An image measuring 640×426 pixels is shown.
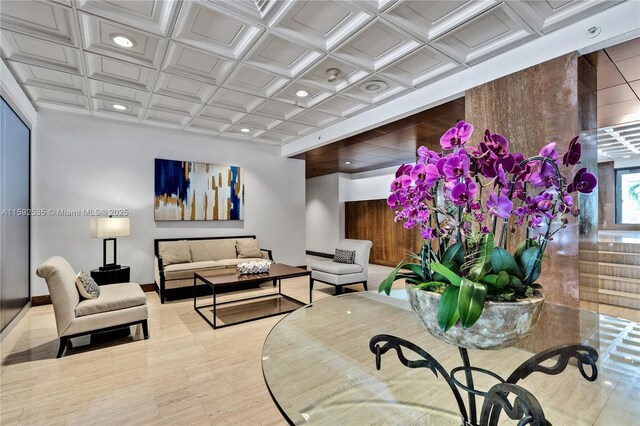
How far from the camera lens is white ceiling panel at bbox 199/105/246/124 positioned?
4371mm

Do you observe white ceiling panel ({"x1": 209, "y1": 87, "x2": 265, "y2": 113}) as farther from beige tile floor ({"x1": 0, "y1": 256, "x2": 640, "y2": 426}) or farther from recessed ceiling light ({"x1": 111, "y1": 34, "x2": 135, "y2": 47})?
beige tile floor ({"x1": 0, "y1": 256, "x2": 640, "y2": 426})

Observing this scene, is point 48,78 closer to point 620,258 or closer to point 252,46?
point 252,46

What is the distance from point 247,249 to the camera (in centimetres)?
538

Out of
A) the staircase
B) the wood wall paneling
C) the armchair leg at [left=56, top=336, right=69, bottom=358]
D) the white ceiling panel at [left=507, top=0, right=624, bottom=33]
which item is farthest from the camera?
the wood wall paneling

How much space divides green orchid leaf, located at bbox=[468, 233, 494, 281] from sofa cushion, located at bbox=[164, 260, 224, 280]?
3939 millimetres

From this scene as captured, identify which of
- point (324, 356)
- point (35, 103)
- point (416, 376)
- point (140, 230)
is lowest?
point (416, 376)

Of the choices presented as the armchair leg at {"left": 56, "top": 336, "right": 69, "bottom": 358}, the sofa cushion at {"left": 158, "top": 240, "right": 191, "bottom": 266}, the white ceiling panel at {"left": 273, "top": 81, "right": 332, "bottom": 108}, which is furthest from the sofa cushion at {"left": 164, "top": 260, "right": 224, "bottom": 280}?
the white ceiling panel at {"left": 273, "top": 81, "right": 332, "bottom": 108}

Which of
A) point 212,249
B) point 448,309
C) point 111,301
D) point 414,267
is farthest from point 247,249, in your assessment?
point 448,309

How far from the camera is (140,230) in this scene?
4.87 m

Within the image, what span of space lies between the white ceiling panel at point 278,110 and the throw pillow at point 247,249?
2.28m

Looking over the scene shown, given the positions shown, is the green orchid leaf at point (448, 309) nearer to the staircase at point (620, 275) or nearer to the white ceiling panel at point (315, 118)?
the staircase at point (620, 275)

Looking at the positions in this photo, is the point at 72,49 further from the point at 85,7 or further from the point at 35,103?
the point at 35,103

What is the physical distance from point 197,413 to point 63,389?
107 centimetres

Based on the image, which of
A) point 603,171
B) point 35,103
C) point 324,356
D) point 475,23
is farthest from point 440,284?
point 35,103
